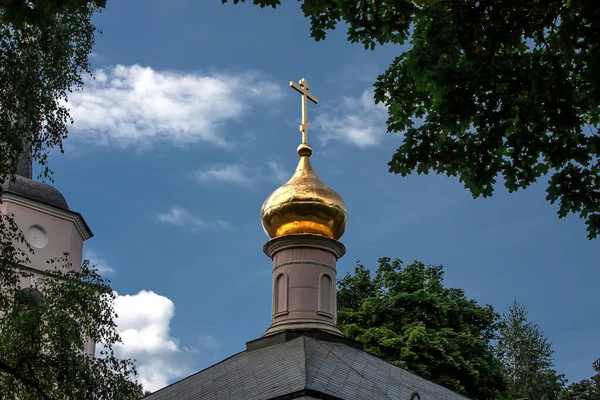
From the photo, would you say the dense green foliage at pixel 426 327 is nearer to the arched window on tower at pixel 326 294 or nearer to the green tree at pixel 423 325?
the green tree at pixel 423 325

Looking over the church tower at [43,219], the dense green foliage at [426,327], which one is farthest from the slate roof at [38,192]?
the dense green foliage at [426,327]

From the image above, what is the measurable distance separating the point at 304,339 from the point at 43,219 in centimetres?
1032

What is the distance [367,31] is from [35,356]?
17.0 feet

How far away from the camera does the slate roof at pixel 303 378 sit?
34.0 ft

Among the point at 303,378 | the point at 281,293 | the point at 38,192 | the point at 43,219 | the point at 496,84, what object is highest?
the point at 38,192

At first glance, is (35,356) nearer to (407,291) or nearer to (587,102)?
(587,102)

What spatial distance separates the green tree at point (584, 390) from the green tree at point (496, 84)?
17.3 m

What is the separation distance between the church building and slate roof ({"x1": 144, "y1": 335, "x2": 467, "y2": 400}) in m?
0.02

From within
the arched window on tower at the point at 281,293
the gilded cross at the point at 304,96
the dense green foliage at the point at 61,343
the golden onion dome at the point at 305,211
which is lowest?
the dense green foliage at the point at 61,343

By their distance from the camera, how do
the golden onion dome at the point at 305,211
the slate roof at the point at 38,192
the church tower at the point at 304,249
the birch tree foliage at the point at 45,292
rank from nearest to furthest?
1. the birch tree foliage at the point at 45,292
2. the church tower at the point at 304,249
3. the golden onion dome at the point at 305,211
4. the slate roof at the point at 38,192

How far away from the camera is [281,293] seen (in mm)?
14227

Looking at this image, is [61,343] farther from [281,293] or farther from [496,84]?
[496,84]

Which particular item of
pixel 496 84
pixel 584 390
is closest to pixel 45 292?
pixel 496 84

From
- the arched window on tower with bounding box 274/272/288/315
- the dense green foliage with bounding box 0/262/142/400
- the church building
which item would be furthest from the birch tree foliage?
the arched window on tower with bounding box 274/272/288/315
